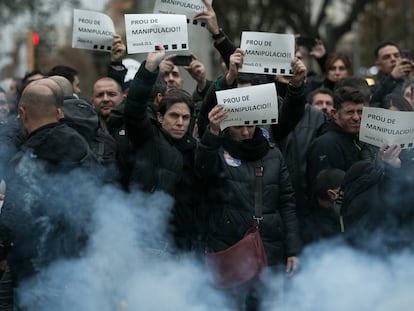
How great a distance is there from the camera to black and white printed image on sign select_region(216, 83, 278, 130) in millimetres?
6422

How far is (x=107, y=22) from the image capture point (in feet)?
25.1

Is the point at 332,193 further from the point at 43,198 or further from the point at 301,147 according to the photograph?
the point at 43,198

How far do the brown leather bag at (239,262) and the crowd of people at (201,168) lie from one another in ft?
0.28

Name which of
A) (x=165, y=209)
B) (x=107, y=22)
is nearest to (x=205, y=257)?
(x=165, y=209)

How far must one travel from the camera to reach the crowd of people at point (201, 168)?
5.49 m

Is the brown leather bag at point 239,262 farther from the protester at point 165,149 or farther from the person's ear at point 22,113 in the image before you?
the person's ear at point 22,113

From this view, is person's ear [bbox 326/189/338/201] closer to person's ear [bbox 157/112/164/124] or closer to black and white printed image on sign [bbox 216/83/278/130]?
black and white printed image on sign [bbox 216/83/278/130]

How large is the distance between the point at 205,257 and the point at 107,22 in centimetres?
222

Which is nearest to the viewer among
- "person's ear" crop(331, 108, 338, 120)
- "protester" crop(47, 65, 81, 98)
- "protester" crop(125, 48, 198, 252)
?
"protester" crop(125, 48, 198, 252)

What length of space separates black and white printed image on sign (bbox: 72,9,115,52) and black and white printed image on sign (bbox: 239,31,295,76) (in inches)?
51.2

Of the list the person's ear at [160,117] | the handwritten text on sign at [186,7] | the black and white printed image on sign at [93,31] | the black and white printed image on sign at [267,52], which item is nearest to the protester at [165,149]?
Answer: the person's ear at [160,117]

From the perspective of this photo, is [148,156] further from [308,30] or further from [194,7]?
[308,30]

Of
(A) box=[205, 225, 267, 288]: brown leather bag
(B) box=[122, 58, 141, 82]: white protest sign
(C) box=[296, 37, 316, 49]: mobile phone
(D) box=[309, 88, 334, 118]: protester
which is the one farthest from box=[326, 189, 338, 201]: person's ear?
(C) box=[296, 37, 316, 49]: mobile phone

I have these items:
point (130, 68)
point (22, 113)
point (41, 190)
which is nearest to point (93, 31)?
point (130, 68)
